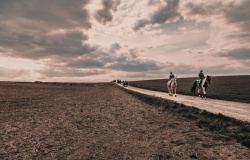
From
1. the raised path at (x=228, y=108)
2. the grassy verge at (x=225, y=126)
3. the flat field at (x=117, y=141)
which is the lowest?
the flat field at (x=117, y=141)

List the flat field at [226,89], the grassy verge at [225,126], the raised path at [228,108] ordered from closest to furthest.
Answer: the grassy verge at [225,126] → the raised path at [228,108] → the flat field at [226,89]

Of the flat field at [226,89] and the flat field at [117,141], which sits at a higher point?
the flat field at [226,89]

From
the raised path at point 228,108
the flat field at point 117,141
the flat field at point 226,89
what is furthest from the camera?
the flat field at point 226,89

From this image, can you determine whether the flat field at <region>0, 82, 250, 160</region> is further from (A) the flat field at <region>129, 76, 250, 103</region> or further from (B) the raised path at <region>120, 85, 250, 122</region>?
(A) the flat field at <region>129, 76, 250, 103</region>

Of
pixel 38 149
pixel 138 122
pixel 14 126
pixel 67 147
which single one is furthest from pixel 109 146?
pixel 14 126

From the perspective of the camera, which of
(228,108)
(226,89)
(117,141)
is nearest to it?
(117,141)

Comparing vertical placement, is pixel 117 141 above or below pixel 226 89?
below

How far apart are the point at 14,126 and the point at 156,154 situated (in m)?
9.31

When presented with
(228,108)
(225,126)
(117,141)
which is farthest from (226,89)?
(117,141)

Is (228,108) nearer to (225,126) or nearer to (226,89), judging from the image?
(225,126)

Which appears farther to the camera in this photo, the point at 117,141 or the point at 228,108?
the point at 228,108

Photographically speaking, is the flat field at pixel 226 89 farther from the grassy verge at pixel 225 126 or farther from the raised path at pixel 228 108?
the grassy verge at pixel 225 126

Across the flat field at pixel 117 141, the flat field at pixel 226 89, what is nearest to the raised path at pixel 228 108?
the flat field at pixel 117 141

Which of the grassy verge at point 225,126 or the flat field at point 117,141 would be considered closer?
the flat field at point 117,141
